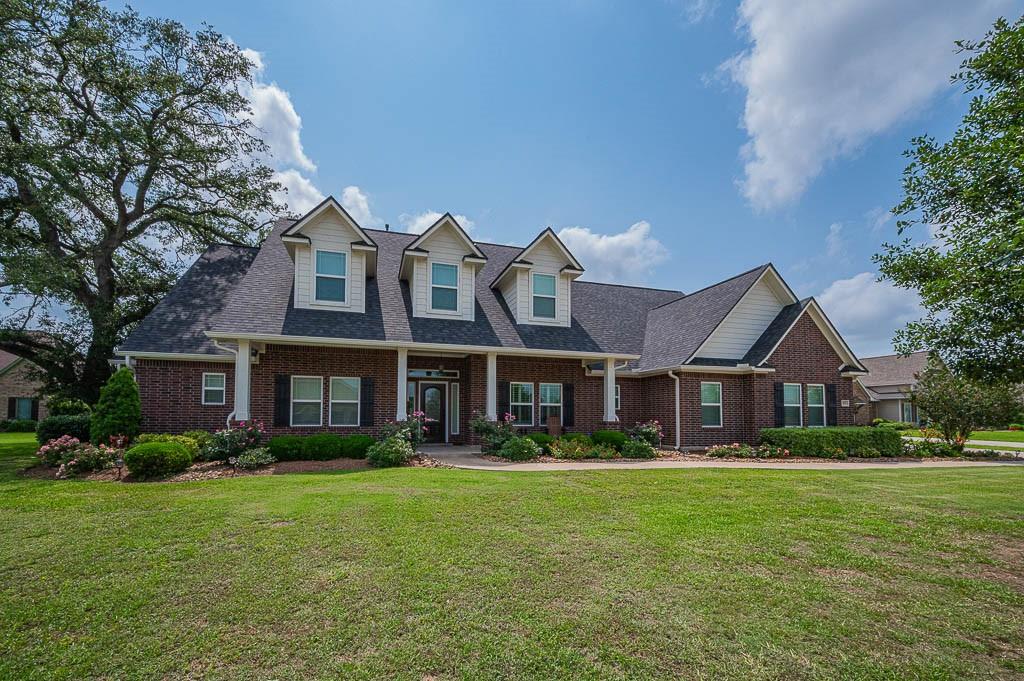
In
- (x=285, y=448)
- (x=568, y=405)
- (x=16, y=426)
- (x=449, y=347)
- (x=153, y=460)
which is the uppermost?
(x=449, y=347)

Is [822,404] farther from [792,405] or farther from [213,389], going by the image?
[213,389]

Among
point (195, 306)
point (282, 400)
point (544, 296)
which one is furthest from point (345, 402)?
point (544, 296)

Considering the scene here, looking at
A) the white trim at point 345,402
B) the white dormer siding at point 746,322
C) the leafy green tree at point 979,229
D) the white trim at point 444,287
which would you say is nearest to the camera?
the leafy green tree at point 979,229

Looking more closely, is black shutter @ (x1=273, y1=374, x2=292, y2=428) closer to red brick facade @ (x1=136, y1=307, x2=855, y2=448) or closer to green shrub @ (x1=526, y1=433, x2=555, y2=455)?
red brick facade @ (x1=136, y1=307, x2=855, y2=448)

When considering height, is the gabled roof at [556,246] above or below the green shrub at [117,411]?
above

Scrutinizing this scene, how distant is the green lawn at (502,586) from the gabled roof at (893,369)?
36.0 metres

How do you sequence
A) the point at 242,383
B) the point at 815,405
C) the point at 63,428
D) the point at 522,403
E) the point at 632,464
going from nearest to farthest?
the point at 632,464 → the point at 242,383 → the point at 63,428 → the point at 522,403 → the point at 815,405

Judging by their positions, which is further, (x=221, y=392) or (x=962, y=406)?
(x=962, y=406)

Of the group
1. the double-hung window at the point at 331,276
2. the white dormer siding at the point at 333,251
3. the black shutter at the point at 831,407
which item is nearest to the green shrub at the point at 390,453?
the white dormer siding at the point at 333,251

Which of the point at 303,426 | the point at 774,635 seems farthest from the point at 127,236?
the point at 774,635

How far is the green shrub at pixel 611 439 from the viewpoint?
615 inches

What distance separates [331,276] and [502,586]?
42.3 feet

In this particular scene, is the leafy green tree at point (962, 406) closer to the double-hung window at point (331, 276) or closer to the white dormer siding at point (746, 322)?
the white dormer siding at point (746, 322)

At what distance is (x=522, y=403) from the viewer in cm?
1756
